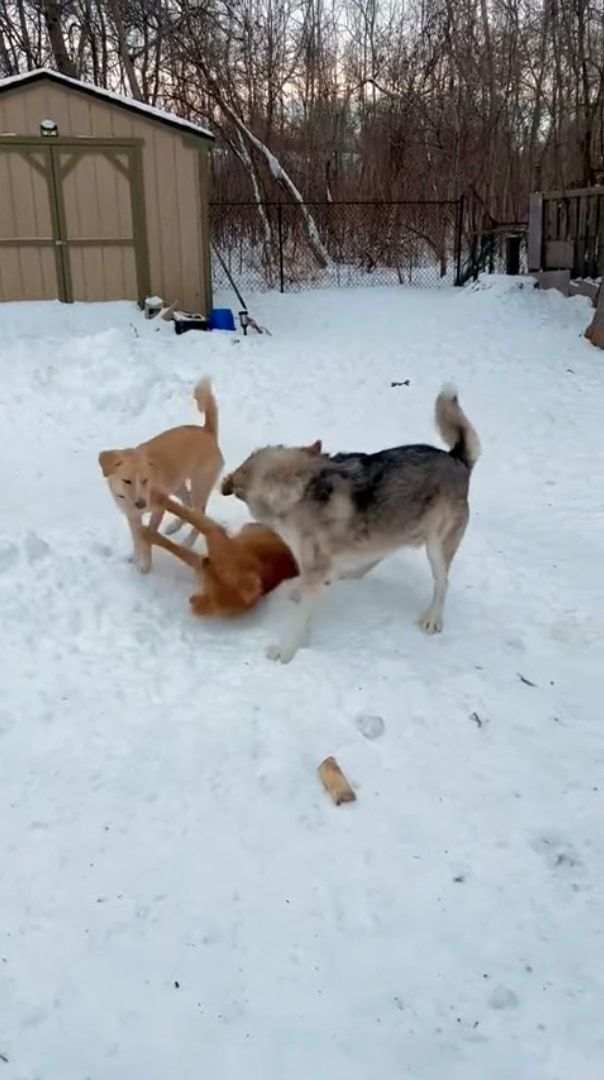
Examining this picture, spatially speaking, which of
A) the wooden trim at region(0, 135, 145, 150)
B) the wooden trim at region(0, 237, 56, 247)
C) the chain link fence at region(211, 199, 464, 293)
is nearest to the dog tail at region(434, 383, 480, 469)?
the wooden trim at region(0, 237, 56, 247)

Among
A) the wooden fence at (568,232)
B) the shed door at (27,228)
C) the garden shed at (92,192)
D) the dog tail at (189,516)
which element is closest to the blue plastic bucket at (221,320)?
the garden shed at (92,192)

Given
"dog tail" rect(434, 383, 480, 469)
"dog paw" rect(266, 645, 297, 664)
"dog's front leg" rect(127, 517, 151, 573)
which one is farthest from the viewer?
"dog's front leg" rect(127, 517, 151, 573)

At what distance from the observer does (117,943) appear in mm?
2379

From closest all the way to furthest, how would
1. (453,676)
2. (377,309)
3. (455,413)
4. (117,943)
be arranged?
1. (117,943)
2. (453,676)
3. (455,413)
4. (377,309)

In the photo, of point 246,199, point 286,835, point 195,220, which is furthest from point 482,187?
point 286,835

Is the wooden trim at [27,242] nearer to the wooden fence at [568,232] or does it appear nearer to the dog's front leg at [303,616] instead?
the wooden fence at [568,232]

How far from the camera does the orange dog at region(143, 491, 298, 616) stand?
4.12 meters

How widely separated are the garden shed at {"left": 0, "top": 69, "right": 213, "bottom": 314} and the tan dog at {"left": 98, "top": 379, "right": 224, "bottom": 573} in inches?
320

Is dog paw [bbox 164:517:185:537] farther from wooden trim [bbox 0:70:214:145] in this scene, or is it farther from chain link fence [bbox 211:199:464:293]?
chain link fence [bbox 211:199:464:293]

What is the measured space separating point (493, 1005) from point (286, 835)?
0.86 metres

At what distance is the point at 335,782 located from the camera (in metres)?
3.02

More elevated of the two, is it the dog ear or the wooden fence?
the wooden fence

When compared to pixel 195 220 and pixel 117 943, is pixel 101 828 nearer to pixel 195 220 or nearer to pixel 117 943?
pixel 117 943

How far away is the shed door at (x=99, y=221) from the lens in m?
12.0
